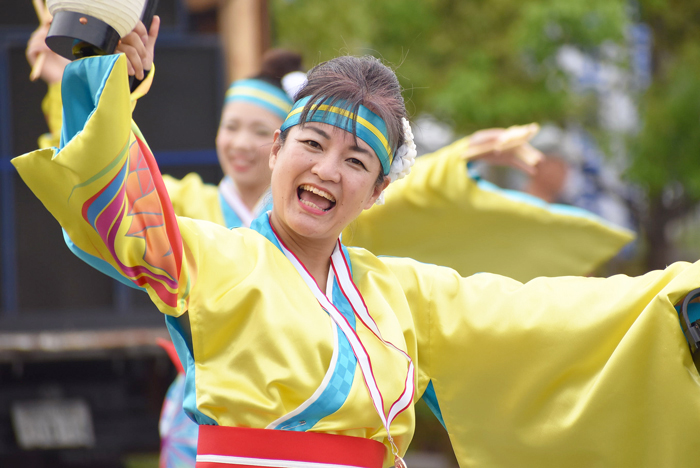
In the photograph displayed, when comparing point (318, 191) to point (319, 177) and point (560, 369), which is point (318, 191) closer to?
point (319, 177)

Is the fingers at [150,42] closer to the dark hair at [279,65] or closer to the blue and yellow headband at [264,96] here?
the blue and yellow headband at [264,96]

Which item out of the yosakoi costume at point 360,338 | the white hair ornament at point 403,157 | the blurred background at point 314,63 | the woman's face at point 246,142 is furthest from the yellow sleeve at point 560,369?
the blurred background at point 314,63

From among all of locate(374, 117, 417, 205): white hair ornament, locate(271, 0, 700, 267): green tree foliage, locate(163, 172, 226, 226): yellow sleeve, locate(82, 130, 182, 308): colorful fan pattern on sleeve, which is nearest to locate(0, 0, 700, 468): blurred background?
locate(271, 0, 700, 267): green tree foliage

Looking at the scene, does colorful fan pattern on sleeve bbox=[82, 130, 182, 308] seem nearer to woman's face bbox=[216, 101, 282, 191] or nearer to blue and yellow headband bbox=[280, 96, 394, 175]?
blue and yellow headband bbox=[280, 96, 394, 175]

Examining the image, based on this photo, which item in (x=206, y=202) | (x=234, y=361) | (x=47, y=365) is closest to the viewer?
(x=234, y=361)

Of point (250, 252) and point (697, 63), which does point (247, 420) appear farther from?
point (697, 63)

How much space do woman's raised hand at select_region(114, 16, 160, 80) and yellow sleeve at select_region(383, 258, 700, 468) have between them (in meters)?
0.67

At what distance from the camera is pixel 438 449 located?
600 centimetres

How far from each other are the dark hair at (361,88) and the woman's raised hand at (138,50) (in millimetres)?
293

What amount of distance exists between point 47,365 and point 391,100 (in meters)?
3.00

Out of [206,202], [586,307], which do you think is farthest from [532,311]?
[206,202]

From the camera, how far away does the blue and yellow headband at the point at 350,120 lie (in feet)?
4.74

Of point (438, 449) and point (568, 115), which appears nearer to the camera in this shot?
point (438, 449)

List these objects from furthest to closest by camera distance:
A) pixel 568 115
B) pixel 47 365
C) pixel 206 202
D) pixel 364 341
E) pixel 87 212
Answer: pixel 568 115 → pixel 47 365 → pixel 206 202 → pixel 364 341 → pixel 87 212
